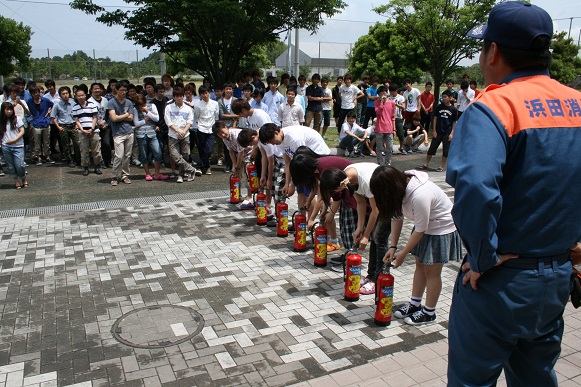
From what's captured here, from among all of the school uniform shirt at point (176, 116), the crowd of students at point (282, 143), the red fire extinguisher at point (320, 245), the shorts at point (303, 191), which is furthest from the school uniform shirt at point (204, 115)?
the red fire extinguisher at point (320, 245)

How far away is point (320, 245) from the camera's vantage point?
604cm

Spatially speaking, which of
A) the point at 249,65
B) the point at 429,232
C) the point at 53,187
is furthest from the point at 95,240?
the point at 249,65

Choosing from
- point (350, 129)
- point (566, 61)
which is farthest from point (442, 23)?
point (566, 61)

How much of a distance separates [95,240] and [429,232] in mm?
4802

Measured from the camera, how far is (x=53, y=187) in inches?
401

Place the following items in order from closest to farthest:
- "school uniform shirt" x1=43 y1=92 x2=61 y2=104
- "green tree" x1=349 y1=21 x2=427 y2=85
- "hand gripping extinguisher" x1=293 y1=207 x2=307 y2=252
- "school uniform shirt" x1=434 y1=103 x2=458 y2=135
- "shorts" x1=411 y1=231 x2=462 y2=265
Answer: "shorts" x1=411 y1=231 x2=462 y2=265 → "hand gripping extinguisher" x1=293 y1=207 x2=307 y2=252 → "school uniform shirt" x1=434 y1=103 x2=458 y2=135 → "school uniform shirt" x1=43 y1=92 x2=61 y2=104 → "green tree" x1=349 y1=21 x2=427 y2=85

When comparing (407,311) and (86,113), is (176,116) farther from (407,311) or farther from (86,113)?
(407,311)

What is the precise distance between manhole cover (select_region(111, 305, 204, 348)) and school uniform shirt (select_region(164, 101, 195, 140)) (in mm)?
6331

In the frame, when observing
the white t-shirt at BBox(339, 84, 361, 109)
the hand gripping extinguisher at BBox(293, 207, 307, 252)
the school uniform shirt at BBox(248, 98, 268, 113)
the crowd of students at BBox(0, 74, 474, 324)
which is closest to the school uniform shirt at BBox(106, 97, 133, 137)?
the crowd of students at BBox(0, 74, 474, 324)

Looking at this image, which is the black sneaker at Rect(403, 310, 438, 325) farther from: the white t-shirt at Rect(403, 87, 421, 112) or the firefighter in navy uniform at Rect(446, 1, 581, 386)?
the white t-shirt at Rect(403, 87, 421, 112)

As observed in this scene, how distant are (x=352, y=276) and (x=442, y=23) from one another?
16.2 meters

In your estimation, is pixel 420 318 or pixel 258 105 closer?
pixel 420 318

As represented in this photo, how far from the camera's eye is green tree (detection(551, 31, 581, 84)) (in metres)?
31.6

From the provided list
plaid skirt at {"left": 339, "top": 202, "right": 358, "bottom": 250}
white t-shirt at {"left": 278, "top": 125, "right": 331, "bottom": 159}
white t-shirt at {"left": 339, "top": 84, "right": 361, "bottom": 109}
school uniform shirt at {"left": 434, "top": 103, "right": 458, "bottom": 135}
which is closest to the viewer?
plaid skirt at {"left": 339, "top": 202, "right": 358, "bottom": 250}
